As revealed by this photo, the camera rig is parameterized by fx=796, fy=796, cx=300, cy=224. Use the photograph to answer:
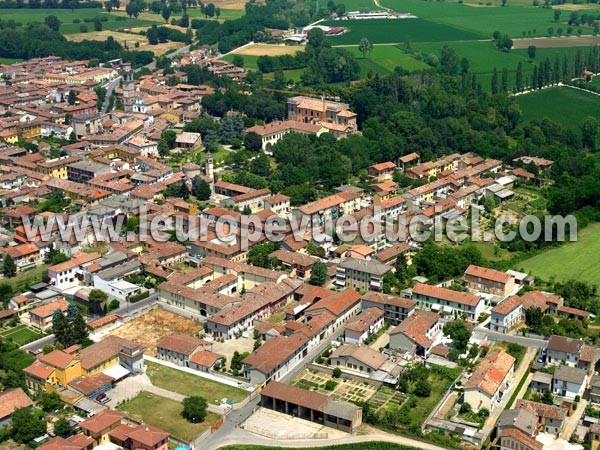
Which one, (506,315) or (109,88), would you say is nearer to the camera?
(506,315)

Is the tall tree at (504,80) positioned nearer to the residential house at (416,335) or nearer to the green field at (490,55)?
the green field at (490,55)

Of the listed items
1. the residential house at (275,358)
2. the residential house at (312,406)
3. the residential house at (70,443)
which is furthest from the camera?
the residential house at (275,358)

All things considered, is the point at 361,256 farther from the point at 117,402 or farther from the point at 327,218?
the point at 117,402

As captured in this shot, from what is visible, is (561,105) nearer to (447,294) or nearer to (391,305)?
(447,294)

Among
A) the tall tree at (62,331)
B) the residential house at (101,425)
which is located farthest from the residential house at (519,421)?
the tall tree at (62,331)

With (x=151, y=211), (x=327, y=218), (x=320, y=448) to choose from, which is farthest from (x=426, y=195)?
(x=320, y=448)

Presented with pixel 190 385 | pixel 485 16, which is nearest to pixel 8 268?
pixel 190 385
